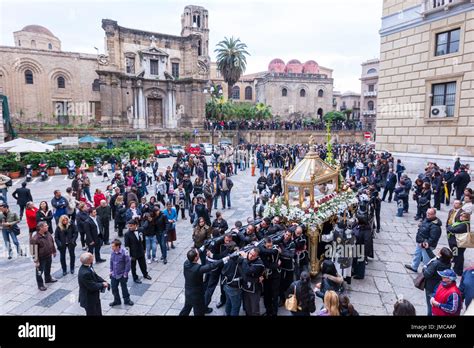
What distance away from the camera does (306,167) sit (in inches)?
347

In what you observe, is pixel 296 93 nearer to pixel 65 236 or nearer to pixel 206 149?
pixel 206 149

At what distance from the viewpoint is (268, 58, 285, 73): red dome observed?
65750 mm

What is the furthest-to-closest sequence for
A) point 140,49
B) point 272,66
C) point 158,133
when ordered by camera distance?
point 272,66 → point 140,49 → point 158,133

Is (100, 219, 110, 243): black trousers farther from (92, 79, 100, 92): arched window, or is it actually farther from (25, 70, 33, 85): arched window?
(92, 79, 100, 92): arched window

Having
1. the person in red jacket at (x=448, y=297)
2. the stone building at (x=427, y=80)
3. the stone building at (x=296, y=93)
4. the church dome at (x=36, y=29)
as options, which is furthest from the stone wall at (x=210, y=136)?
the person in red jacket at (x=448, y=297)

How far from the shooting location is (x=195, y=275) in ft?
17.9

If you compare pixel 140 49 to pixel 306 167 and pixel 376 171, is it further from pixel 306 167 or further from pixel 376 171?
pixel 306 167

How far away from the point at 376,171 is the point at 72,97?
4422 centimetres

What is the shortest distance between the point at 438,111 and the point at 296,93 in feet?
147

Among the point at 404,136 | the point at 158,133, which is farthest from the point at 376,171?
the point at 158,133

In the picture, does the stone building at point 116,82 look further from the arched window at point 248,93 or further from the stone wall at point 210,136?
the arched window at point 248,93

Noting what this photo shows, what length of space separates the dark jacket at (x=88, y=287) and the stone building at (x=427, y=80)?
17651 mm

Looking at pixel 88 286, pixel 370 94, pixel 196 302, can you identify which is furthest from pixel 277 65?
pixel 88 286
